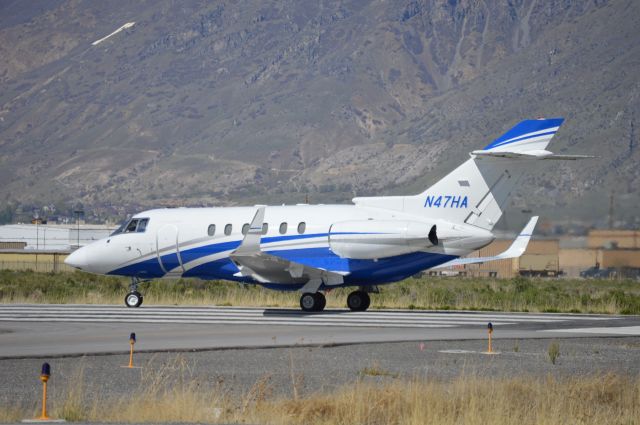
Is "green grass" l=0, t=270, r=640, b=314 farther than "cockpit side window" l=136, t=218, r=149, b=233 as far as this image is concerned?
Yes

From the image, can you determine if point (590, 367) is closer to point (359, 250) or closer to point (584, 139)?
point (359, 250)

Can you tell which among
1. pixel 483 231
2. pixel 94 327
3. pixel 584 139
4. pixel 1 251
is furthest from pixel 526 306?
pixel 584 139

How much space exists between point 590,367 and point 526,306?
1836cm

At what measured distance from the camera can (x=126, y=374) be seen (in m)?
20.5

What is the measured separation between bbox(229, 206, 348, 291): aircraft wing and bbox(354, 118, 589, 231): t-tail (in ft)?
10.4

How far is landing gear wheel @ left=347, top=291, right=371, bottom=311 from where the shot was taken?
37.3m

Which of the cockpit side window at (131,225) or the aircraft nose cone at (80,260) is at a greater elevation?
the cockpit side window at (131,225)

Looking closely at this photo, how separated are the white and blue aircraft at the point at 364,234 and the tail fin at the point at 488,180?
0.09 ft

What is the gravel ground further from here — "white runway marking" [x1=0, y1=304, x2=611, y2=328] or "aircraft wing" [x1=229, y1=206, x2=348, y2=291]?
"aircraft wing" [x1=229, y1=206, x2=348, y2=291]

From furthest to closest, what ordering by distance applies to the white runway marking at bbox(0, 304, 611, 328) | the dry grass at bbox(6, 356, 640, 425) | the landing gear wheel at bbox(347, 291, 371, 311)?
the landing gear wheel at bbox(347, 291, 371, 311) < the white runway marking at bbox(0, 304, 611, 328) < the dry grass at bbox(6, 356, 640, 425)

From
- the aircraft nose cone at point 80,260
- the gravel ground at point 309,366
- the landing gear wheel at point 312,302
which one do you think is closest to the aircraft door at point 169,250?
the aircraft nose cone at point 80,260

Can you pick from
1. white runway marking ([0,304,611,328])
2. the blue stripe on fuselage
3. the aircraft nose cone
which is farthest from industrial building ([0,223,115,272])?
white runway marking ([0,304,611,328])

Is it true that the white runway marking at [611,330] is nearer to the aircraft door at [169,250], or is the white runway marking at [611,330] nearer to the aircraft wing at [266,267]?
the aircraft wing at [266,267]

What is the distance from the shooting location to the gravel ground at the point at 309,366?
19.2 meters
